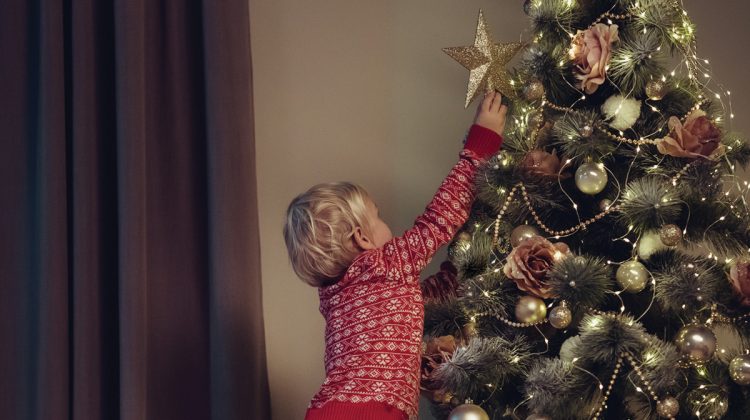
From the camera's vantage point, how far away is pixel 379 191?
2027mm

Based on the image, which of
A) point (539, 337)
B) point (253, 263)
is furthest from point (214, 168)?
point (539, 337)

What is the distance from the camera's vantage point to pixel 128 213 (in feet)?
5.60

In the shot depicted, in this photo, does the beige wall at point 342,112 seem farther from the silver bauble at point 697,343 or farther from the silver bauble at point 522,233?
the silver bauble at point 697,343

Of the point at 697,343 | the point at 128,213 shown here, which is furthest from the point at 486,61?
the point at 128,213

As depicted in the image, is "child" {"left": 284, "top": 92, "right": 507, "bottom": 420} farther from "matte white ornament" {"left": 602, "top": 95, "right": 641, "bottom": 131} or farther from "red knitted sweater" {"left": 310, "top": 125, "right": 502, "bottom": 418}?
"matte white ornament" {"left": 602, "top": 95, "right": 641, "bottom": 131}

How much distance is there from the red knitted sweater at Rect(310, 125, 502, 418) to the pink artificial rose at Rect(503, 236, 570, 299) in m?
0.23

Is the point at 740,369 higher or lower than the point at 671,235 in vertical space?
lower

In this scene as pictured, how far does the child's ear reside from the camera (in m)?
1.60

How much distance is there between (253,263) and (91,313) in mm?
356

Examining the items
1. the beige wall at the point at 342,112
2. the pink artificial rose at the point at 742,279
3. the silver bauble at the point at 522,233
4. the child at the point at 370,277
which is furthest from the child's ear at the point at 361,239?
the pink artificial rose at the point at 742,279

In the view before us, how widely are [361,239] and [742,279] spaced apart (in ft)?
2.26

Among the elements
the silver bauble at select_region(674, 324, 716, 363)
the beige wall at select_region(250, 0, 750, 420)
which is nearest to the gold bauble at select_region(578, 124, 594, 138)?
the silver bauble at select_region(674, 324, 716, 363)

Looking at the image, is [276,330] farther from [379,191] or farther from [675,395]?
[675,395]

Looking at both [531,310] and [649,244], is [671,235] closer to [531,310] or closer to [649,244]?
[649,244]
